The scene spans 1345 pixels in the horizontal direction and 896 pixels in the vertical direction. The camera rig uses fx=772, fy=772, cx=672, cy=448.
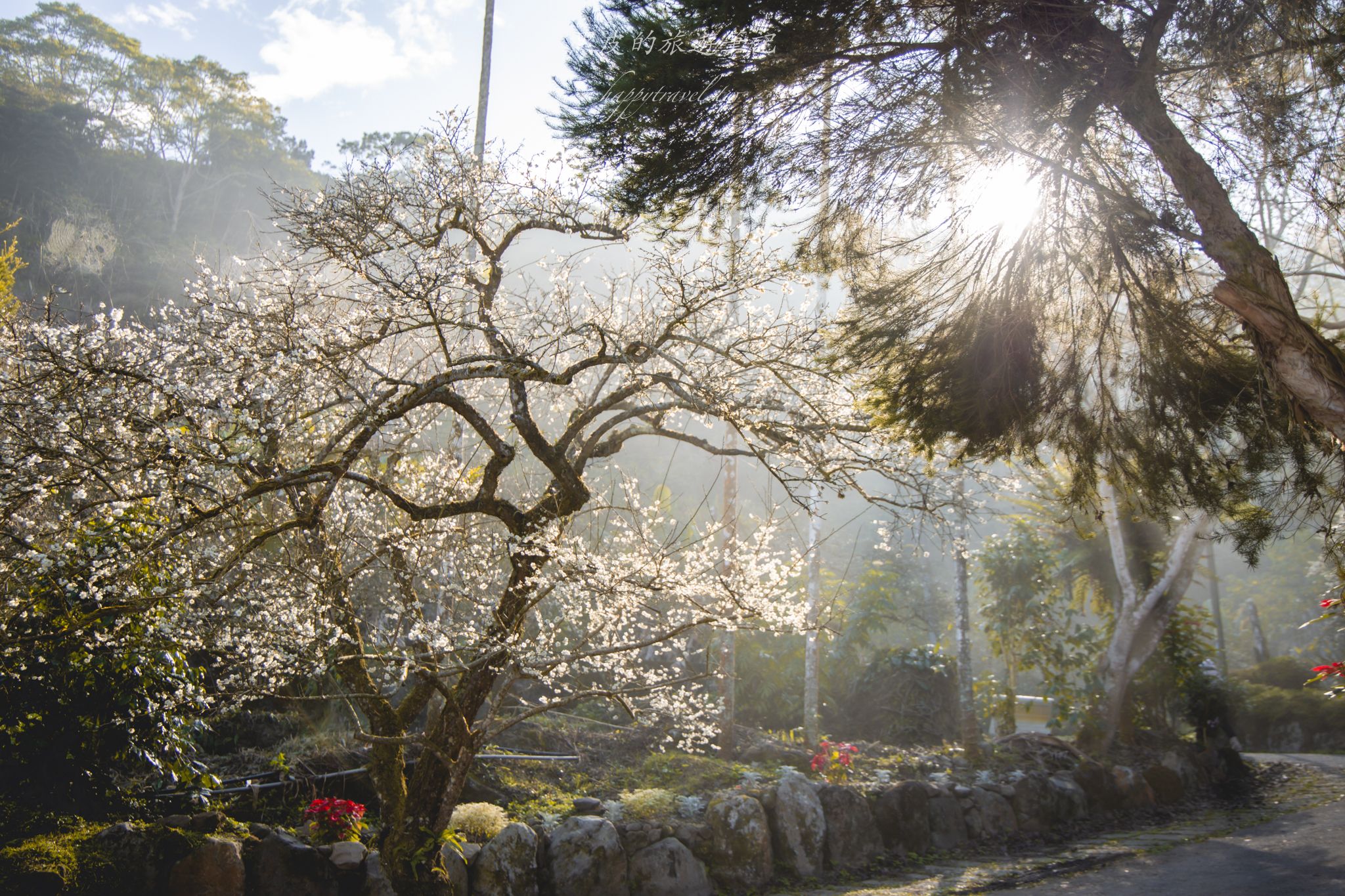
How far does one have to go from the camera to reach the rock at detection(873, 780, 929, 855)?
7301 millimetres

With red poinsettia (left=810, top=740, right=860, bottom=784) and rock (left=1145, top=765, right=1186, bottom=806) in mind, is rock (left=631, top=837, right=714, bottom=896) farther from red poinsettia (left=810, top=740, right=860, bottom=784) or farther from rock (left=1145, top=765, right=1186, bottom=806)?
rock (left=1145, top=765, right=1186, bottom=806)

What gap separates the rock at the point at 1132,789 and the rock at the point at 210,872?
9345 millimetres

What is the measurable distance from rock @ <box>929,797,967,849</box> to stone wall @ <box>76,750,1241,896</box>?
0.01m

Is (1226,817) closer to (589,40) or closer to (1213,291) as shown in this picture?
(1213,291)

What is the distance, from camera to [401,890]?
4.68 m

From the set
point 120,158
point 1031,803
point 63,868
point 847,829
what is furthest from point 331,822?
point 120,158

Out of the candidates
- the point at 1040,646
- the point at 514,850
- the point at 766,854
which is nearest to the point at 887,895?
the point at 766,854

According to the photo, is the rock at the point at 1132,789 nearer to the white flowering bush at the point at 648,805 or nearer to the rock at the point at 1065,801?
the rock at the point at 1065,801

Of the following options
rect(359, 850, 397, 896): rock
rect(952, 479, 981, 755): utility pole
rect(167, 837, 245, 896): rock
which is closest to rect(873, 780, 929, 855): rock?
rect(952, 479, 981, 755): utility pole

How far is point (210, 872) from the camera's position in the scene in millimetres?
4605

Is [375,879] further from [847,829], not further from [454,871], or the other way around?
[847,829]

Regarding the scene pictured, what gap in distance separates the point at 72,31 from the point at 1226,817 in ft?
113

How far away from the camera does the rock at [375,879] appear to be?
16.1 ft

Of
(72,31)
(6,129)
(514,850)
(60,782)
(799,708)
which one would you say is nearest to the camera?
(60,782)
